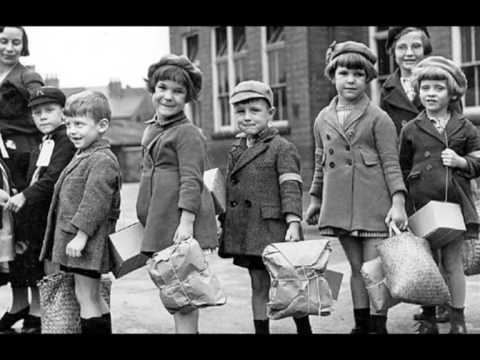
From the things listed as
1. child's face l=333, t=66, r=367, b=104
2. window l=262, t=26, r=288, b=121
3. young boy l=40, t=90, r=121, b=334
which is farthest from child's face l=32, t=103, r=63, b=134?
window l=262, t=26, r=288, b=121

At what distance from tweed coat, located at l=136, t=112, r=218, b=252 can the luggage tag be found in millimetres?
658

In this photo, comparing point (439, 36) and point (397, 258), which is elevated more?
point (439, 36)

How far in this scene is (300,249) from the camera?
3.37 m

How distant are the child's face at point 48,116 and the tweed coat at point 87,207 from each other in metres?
0.36

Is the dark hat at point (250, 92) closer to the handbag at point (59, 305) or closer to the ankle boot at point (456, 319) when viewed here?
the handbag at point (59, 305)

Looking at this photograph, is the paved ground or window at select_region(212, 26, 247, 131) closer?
the paved ground

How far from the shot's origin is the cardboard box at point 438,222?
348 centimetres

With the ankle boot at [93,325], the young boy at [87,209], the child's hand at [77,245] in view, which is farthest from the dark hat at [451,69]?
the ankle boot at [93,325]

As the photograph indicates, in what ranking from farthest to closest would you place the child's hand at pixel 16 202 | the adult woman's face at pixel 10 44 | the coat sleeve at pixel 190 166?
the adult woman's face at pixel 10 44
the child's hand at pixel 16 202
the coat sleeve at pixel 190 166

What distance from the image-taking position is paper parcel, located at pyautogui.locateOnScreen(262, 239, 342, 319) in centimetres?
332

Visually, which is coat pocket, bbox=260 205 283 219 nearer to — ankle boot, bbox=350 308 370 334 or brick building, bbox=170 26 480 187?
ankle boot, bbox=350 308 370 334
